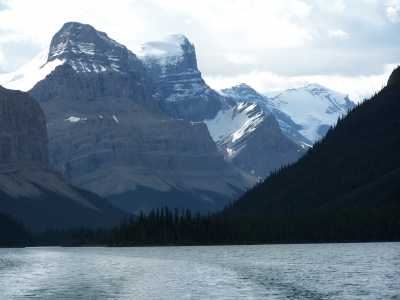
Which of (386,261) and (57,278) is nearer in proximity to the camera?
(57,278)

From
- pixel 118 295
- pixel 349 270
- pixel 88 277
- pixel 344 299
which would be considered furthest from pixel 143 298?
pixel 349 270

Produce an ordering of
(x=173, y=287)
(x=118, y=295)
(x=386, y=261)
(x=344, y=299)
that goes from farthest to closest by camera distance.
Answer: (x=386, y=261), (x=173, y=287), (x=118, y=295), (x=344, y=299)

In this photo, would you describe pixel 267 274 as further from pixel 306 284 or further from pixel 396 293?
pixel 396 293

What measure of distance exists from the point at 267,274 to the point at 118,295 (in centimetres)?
3956

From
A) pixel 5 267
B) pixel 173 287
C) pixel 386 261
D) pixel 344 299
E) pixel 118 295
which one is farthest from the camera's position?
pixel 5 267

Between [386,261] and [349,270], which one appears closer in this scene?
[349,270]

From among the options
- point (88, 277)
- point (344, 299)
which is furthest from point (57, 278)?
point (344, 299)

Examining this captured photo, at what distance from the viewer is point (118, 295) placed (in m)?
126

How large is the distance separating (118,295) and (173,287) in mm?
12312

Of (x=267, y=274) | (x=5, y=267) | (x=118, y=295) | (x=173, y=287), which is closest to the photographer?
(x=118, y=295)

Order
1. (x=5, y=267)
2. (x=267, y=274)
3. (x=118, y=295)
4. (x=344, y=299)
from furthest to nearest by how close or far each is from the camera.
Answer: (x=5, y=267) → (x=267, y=274) → (x=118, y=295) → (x=344, y=299)

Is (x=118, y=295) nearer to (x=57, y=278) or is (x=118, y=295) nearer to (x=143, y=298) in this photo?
(x=143, y=298)

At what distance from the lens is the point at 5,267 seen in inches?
7849

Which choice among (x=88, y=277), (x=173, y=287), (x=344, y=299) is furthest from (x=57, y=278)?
(x=344, y=299)
